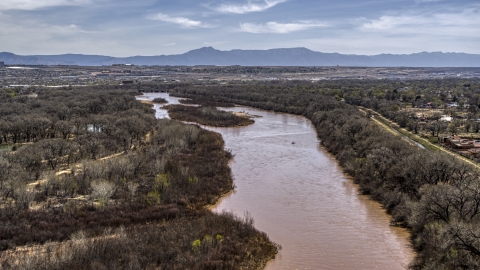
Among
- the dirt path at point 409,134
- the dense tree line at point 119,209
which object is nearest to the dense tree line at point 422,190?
the dirt path at point 409,134

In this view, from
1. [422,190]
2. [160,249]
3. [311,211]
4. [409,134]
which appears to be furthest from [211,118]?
[160,249]

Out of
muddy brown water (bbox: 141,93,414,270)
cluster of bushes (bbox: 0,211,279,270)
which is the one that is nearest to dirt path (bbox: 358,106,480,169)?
muddy brown water (bbox: 141,93,414,270)

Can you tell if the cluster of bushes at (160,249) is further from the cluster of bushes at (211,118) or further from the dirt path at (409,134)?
the cluster of bushes at (211,118)

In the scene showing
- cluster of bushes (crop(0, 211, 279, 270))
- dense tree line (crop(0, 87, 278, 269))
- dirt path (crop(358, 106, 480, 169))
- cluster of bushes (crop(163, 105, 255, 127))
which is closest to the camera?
cluster of bushes (crop(0, 211, 279, 270))

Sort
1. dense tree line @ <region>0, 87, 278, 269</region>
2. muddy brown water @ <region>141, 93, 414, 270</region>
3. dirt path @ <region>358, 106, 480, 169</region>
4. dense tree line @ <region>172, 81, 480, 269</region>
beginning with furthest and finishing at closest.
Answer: dirt path @ <region>358, 106, 480, 169</region>
muddy brown water @ <region>141, 93, 414, 270</region>
dense tree line @ <region>0, 87, 278, 269</region>
dense tree line @ <region>172, 81, 480, 269</region>

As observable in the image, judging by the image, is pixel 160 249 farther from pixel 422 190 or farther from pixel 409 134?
pixel 409 134

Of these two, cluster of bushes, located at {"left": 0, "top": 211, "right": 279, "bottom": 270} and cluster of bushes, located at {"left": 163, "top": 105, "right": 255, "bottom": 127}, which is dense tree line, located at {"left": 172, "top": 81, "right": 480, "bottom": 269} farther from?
cluster of bushes, located at {"left": 163, "top": 105, "right": 255, "bottom": 127}

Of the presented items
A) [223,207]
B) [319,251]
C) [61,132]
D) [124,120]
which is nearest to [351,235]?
[319,251]
